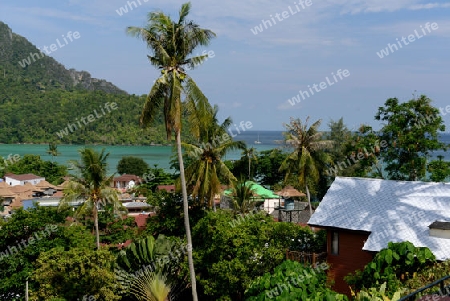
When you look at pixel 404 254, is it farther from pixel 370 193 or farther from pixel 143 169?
pixel 143 169

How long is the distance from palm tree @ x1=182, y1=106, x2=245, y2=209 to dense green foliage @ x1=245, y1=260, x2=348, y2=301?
1120 cm

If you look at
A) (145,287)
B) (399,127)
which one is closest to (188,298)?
(145,287)

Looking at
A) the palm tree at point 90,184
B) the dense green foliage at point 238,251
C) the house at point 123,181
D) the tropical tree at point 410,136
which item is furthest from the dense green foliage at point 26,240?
the house at point 123,181

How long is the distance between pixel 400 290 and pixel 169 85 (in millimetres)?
11073

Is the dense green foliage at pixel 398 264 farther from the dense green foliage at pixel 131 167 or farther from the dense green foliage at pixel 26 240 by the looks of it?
the dense green foliage at pixel 131 167

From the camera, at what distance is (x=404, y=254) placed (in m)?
12.1

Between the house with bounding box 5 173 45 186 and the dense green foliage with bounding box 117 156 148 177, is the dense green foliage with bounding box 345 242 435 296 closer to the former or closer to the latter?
the house with bounding box 5 173 45 186

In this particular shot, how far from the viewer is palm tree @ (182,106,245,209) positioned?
23.4 metres

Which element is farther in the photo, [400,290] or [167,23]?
[167,23]

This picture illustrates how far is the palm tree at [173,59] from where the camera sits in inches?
702

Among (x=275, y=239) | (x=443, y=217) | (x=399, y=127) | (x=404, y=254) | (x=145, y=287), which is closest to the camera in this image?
(x=404, y=254)

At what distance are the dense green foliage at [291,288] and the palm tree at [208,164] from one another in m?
11.2

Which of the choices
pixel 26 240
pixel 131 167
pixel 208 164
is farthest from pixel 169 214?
pixel 131 167

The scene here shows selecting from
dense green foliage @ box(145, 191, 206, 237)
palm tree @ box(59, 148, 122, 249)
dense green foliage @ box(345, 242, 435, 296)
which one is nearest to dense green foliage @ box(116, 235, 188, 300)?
dense green foliage @ box(145, 191, 206, 237)
